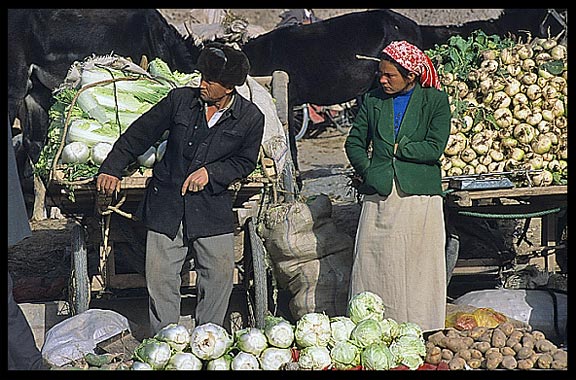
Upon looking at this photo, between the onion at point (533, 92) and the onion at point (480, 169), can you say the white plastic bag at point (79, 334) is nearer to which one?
the onion at point (480, 169)

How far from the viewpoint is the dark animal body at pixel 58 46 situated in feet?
29.3

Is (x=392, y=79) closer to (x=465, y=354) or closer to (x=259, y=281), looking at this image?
(x=259, y=281)

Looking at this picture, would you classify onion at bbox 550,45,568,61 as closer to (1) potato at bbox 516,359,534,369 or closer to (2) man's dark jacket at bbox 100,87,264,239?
(2) man's dark jacket at bbox 100,87,264,239

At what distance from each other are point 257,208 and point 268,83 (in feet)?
3.25

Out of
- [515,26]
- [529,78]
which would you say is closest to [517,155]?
[529,78]

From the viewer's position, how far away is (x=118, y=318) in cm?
493

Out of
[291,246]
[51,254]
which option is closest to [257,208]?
[291,246]

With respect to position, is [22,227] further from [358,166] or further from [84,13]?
[84,13]

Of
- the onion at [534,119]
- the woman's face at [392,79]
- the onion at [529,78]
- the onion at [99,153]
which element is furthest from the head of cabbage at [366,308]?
the onion at [529,78]

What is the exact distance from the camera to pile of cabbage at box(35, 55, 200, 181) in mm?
4812

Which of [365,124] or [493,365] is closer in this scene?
[493,365]

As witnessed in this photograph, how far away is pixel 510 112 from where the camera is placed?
18.6 feet

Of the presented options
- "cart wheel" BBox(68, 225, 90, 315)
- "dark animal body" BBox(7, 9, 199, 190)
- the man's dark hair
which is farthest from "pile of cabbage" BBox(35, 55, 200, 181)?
"dark animal body" BBox(7, 9, 199, 190)

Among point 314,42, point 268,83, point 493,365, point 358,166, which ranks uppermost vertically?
point 314,42
